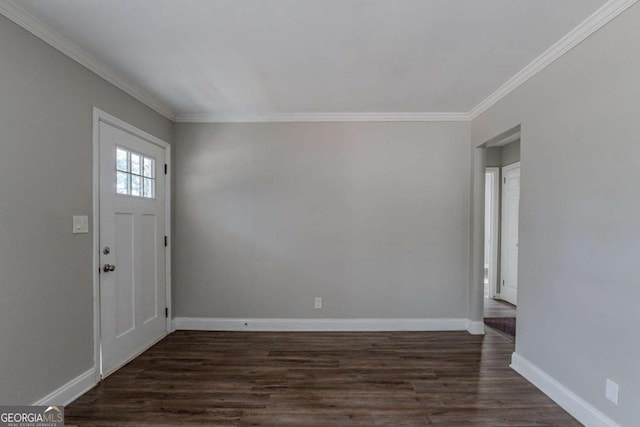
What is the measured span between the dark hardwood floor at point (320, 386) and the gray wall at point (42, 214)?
45 cm

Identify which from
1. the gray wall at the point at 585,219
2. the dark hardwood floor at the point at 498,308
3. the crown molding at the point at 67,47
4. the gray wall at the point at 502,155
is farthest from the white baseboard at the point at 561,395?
the crown molding at the point at 67,47

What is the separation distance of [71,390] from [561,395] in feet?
11.4

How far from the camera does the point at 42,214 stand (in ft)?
5.92

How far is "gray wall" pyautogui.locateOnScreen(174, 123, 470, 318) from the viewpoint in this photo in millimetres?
3289

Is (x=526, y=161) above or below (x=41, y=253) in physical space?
above

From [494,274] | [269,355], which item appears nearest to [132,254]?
[269,355]

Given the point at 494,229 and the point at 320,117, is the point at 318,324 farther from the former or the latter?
the point at 494,229

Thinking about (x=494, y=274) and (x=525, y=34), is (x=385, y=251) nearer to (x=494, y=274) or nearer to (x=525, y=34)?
(x=525, y=34)

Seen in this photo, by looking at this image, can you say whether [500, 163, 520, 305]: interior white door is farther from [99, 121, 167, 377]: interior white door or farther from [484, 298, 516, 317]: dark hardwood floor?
[99, 121, 167, 377]: interior white door

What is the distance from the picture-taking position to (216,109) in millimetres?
3146

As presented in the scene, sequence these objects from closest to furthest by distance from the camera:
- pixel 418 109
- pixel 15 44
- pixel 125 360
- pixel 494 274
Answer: pixel 15 44, pixel 125 360, pixel 418 109, pixel 494 274

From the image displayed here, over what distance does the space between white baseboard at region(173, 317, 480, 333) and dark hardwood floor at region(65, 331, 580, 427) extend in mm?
216

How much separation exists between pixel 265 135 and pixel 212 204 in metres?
1.03

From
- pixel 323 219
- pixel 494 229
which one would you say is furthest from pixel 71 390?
pixel 494 229
